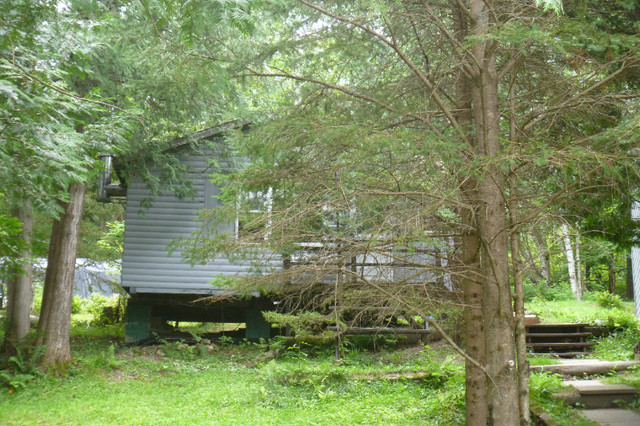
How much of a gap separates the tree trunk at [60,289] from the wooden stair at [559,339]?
391 inches

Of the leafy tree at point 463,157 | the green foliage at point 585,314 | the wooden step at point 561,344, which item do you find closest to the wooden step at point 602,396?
the leafy tree at point 463,157

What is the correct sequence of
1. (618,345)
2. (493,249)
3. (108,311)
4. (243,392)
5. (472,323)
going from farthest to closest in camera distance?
(108,311) < (618,345) < (243,392) < (472,323) < (493,249)

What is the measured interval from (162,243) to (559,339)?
975 cm

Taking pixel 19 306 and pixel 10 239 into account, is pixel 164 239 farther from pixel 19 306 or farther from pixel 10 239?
pixel 10 239

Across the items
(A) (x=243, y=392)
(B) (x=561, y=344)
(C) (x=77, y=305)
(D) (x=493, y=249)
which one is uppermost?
(D) (x=493, y=249)

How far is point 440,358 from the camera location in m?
11.1

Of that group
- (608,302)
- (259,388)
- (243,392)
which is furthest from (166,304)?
(608,302)

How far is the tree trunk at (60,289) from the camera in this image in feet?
37.1

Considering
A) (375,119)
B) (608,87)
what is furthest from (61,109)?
(608,87)

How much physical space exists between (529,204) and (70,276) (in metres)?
9.70

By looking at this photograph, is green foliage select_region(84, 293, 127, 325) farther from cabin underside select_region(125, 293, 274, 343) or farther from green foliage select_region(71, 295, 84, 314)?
cabin underside select_region(125, 293, 274, 343)

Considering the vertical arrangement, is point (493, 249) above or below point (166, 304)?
above

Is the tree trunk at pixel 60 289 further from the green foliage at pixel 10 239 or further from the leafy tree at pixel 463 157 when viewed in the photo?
the leafy tree at pixel 463 157

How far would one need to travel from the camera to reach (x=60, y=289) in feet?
38.1
